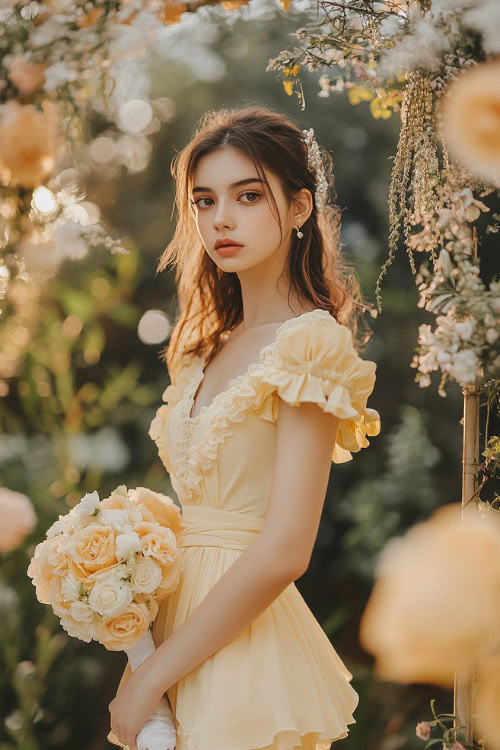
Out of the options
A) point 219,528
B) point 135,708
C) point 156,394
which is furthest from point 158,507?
point 156,394

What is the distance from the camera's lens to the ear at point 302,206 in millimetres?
1605

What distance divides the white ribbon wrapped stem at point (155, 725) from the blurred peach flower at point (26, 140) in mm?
821

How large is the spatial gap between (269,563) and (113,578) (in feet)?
0.85

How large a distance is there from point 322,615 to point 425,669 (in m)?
2.49

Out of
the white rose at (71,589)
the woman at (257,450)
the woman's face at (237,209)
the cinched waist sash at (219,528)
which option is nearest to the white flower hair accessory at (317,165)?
the woman at (257,450)

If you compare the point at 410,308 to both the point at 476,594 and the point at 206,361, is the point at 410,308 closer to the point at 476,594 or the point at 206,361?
the point at 206,361

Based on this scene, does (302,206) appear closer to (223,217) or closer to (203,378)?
(223,217)

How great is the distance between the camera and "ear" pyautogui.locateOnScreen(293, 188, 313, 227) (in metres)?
1.61

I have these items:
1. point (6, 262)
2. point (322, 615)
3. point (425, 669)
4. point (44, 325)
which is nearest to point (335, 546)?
point (322, 615)

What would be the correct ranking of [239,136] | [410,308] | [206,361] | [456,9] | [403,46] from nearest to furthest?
[456,9]
[403,46]
[239,136]
[206,361]
[410,308]

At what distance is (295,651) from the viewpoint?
1358 millimetres

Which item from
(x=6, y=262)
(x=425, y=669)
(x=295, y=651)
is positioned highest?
(x=6, y=262)

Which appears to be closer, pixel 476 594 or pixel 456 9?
pixel 476 594

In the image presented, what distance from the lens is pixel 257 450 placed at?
1399 mm
